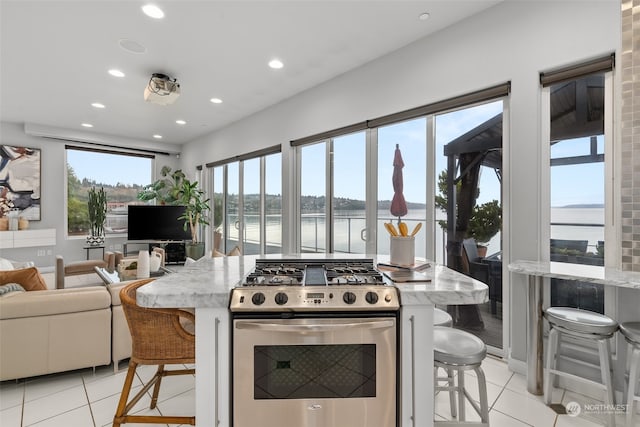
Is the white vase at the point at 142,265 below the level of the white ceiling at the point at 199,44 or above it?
below

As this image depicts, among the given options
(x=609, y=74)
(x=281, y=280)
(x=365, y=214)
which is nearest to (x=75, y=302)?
(x=281, y=280)

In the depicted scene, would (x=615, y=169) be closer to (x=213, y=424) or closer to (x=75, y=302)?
(x=213, y=424)

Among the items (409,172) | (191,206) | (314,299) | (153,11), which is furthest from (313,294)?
(191,206)

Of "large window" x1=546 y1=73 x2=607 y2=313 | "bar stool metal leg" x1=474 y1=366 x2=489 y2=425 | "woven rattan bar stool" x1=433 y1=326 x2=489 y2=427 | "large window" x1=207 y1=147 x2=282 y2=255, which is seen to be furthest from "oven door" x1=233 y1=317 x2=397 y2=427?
"large window" x1=207 y1=147 x2=282 y2=255

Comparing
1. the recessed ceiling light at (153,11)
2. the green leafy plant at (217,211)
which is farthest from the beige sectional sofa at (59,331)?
the green leafy plant at (217,211)

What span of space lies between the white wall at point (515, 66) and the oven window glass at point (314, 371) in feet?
6.19

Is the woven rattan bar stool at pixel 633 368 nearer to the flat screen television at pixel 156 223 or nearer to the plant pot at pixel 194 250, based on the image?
the plant pot at pixel 194 250

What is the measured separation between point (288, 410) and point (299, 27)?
3078 millimetres

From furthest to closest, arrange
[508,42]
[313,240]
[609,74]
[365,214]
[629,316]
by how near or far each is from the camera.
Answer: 1. [313,240]
2. [365,214]
3. [508,42]
4. [609,74]
5. [629,316]

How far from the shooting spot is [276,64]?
3672 millimetres

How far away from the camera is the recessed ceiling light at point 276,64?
3.60m

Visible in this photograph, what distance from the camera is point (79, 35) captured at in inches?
118

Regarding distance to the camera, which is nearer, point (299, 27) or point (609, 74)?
point (609, 74)

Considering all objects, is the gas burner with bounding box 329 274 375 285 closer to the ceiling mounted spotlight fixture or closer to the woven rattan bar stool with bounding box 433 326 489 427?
the woven rattan bar stool with bounding box 433 326 489 427
